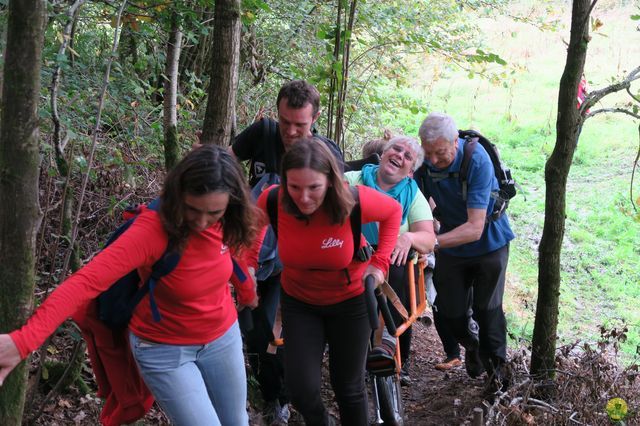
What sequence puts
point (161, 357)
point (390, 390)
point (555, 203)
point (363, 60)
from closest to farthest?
point (161, 357) → point (390, 390) → point (555, 203) → point (363, 60)

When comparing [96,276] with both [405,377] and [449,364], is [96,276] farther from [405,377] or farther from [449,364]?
[449,364]

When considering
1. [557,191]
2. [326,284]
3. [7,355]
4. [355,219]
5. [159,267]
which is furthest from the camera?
[557,191]

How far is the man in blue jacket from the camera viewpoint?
493 cm

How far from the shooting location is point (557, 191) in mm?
4770


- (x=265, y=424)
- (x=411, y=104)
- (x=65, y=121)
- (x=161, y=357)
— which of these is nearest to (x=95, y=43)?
(x=65, y=121)

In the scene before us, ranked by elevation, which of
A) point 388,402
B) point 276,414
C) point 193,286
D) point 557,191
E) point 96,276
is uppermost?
point 557,191

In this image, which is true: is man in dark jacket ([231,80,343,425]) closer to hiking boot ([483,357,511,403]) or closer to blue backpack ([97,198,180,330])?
blue backpack ([97,198,180,330])

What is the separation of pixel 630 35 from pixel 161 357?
23.4 metres

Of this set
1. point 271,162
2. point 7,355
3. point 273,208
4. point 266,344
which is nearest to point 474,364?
point 266,344

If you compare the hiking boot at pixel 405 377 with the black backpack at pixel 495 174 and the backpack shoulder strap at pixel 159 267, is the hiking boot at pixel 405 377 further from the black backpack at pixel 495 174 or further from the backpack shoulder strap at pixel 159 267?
the backpack shoulder strap at pixel 159 267

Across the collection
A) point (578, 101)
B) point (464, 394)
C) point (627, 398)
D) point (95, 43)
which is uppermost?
point (95, 43)

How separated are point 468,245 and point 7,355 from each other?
12.6 ft

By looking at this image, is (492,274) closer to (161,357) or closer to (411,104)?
(161,357)

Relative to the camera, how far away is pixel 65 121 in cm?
524
